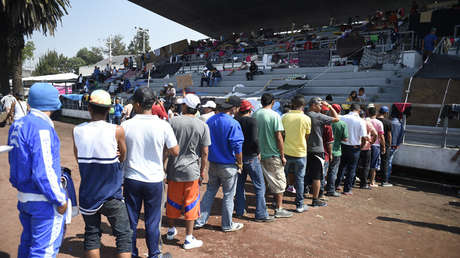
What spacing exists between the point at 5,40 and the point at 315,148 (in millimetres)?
20067

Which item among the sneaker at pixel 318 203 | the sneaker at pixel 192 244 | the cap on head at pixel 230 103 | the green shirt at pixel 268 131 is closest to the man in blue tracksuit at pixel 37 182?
the sneaker at pixel 192 244

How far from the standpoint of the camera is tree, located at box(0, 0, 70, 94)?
15961 mm

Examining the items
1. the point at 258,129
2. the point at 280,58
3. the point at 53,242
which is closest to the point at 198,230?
the point at 258,129

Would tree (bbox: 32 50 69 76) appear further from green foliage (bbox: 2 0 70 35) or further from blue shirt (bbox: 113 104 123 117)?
blue shirt (bbox: 113 104 123 117)

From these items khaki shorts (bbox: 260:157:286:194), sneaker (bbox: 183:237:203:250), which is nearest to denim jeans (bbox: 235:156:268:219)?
khaki shorts (bbox: 260:157:286:194)

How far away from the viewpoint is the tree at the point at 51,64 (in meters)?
60.5

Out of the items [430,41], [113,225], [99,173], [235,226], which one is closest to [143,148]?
[99,173]

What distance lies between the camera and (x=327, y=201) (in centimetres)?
541

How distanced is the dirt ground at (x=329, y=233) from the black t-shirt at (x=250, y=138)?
110 centimetres

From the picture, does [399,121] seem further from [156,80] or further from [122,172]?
[156,80]

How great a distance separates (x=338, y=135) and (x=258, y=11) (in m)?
25.6

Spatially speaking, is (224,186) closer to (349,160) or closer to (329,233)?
(329,233)

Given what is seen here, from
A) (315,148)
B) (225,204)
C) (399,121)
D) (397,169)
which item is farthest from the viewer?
(397,169)

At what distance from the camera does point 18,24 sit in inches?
658
